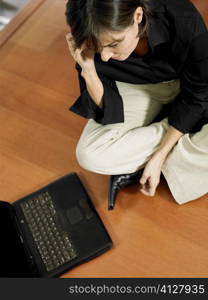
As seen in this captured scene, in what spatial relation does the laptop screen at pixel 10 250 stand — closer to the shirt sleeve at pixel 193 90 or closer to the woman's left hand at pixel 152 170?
the woman's left hand at pixel 152 170

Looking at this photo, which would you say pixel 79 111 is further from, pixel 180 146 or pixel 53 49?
pixel 53 49

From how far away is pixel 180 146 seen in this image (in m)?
1.03

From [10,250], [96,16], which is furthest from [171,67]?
[10,250]

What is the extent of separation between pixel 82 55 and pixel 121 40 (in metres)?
0.14

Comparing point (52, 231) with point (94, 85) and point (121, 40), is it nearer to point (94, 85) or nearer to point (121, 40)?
point (94, 85)

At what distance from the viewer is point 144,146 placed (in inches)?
40.9

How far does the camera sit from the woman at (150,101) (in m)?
0.84

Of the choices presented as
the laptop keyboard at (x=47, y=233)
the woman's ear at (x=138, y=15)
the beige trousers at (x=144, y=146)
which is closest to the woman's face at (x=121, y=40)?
the woman's ear at (x=138, y=15)

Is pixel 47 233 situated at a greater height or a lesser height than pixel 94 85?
lesser

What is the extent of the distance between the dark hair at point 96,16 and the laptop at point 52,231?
54 cm

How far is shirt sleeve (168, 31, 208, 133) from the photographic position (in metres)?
0.86

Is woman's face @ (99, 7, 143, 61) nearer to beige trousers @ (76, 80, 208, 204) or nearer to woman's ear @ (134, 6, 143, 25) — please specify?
woman's ear @ (134, 6, 143, 25)

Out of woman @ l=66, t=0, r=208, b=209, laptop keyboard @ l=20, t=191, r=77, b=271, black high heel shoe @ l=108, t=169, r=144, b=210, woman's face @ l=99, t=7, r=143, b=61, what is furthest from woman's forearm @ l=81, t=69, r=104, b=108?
laptop keyboard @ l=20, t=191, r=77, b=271

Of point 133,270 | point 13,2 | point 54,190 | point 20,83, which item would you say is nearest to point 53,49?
point 20,83
